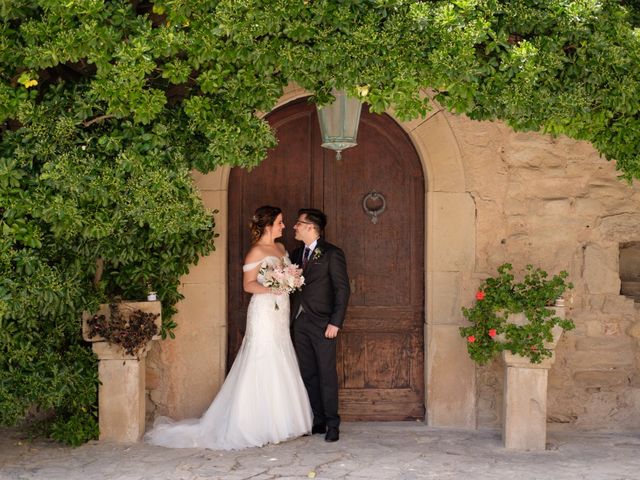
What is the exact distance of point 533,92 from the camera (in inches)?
200

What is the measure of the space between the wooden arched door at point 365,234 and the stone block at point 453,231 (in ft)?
0.72

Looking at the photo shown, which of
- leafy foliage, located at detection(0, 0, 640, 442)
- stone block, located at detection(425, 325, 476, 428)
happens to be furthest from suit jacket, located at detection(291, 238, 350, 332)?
leafy foliage, located at detection(0, 0, 640, 442)

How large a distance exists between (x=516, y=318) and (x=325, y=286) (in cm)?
139

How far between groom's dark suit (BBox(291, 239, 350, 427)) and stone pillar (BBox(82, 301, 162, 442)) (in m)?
1.07

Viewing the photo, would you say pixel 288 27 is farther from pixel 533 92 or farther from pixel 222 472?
pixel 222 472

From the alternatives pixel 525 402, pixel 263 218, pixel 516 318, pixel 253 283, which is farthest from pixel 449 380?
pixel 263 218

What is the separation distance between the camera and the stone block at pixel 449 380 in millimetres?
6855

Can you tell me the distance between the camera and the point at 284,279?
20.8ft

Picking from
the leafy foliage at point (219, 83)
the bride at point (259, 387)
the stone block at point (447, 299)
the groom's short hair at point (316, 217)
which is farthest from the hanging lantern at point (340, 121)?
the stone block at point (447, 299)

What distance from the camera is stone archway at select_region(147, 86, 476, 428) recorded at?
6.80m

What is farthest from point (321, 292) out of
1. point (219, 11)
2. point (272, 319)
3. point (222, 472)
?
point (219, 11)

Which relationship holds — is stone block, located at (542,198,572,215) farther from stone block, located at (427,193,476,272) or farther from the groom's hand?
the groom's hand

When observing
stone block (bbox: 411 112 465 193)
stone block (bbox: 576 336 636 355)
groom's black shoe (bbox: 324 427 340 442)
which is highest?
stone block (bbox: 411 112 465 193)

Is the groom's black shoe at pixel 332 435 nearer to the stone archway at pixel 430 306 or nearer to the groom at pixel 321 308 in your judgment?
the groom at pixel 321 308
